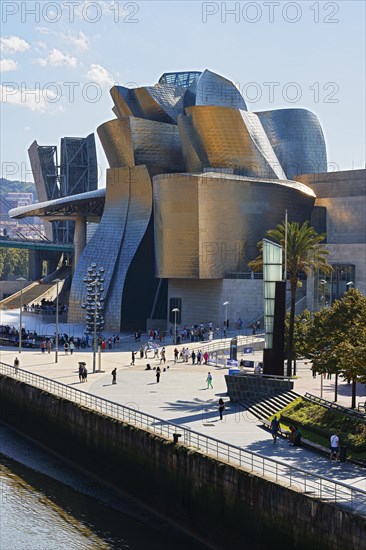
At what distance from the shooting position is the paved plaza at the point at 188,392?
2759cm

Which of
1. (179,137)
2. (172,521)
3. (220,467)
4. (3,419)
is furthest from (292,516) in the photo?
(179,137)

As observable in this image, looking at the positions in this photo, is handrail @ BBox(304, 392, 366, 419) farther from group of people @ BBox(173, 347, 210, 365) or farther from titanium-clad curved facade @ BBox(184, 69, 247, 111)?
titanium-clad curved facade @ BBox(184, 69, 247, 111)

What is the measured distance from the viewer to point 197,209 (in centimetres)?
7025

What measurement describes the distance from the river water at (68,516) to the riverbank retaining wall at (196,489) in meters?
0.52

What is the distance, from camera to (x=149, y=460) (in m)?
29.7

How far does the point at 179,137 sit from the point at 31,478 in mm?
48277

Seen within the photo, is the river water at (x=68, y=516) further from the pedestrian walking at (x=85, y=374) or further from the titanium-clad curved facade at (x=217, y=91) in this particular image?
the titanium-clad curved facade at (x=217, y=91)

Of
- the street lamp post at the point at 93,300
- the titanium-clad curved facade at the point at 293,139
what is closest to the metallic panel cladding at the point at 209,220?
the street lamp post at the point at 93,300

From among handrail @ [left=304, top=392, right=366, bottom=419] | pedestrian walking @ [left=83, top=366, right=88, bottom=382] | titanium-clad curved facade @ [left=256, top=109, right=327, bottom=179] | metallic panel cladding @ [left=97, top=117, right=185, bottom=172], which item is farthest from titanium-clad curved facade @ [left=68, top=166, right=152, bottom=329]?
handrail @ [left=304, top=392, right=366, bottom=419]

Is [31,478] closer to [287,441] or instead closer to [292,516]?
[287,441]

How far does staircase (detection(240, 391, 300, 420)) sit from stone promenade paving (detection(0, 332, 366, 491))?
42cm

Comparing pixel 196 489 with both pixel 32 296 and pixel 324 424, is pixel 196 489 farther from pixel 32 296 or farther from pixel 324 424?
pixel 32 296

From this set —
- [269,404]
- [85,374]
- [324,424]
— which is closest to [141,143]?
[85,374]

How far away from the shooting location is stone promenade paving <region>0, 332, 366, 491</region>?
2744cm
